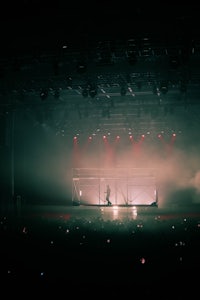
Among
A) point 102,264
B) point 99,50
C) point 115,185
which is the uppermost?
point 99,50

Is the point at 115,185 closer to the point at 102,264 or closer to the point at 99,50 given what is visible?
the point at 99,50

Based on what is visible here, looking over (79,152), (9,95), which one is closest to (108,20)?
(9,95)

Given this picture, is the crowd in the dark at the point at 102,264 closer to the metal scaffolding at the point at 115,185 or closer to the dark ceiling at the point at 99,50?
the dark ceiling at the point at 99,50

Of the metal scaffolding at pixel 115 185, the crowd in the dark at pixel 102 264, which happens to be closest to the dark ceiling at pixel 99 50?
the crowd in the dark at pixel 102 264

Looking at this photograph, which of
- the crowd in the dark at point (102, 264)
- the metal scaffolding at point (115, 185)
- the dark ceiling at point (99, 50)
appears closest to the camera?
the crowd in the dark at point (102, 264)

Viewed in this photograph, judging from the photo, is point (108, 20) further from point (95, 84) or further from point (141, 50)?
point (95, 84)

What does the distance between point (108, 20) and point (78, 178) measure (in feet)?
55.8

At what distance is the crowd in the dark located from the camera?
5.64 meters

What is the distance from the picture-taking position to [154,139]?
25.8 metres

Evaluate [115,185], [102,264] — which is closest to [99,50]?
[102,264]

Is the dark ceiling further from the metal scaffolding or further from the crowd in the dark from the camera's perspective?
the metal scaffolding

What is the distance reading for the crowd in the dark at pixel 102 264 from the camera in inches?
222

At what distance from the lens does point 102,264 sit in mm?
7012

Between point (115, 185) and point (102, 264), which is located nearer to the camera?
point (102, 264)
